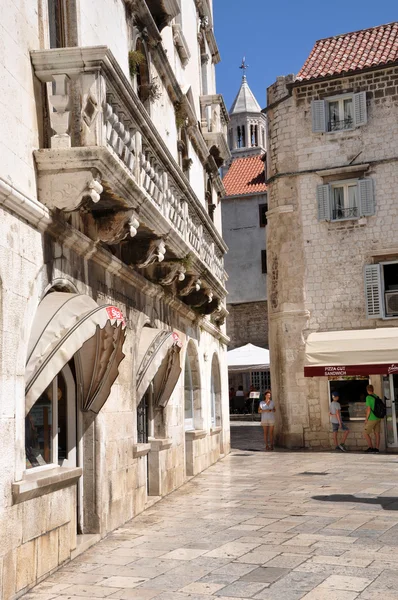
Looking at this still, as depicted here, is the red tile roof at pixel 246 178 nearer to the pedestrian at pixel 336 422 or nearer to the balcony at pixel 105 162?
the pedestrian at pixel 336 422

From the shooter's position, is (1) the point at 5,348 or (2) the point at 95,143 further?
(2) the point at 95,143

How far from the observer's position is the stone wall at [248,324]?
4097 cm

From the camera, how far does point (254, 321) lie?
41.1 m

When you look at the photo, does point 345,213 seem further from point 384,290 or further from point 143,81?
point 143,81

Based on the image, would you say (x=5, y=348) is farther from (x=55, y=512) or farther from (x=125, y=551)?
(x=125, y=551)

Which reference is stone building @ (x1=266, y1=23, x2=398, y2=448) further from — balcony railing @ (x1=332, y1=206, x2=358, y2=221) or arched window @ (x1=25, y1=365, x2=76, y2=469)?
arched window @ (x1=25, y1=365, x2=76, y2=469)

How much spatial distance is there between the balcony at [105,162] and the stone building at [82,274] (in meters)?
0.02

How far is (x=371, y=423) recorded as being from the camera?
2036 centimetres

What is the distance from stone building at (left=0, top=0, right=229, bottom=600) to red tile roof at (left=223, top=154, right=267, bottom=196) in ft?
92.0

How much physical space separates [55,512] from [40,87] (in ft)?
14.3

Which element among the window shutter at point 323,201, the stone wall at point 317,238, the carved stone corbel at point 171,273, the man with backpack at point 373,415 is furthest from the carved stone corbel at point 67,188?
the window shutter at point 323,201

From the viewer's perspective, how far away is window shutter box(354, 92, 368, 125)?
73.6 feet

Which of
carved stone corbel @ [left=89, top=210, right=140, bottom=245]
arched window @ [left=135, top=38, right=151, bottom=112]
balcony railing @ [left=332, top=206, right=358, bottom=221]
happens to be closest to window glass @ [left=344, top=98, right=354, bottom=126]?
balcony railing @ [left=332, top=206, right=358, bottom=221]

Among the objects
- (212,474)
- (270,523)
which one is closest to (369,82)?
(212,474)
